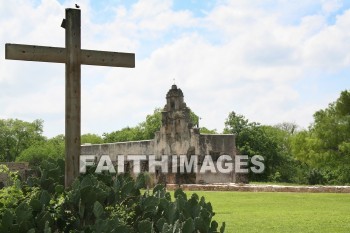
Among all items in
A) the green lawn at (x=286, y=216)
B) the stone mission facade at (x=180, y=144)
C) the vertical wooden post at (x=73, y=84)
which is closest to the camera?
the vertical wooden post at (x=73, y=84)

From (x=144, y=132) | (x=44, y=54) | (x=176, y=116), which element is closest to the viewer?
(x=44, y=54)

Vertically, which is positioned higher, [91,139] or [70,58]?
[91,139]

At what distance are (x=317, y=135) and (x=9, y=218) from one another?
24743 millimetres

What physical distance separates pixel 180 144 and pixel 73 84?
26.2 m

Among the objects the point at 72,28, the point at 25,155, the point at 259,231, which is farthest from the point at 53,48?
the point at 25,155

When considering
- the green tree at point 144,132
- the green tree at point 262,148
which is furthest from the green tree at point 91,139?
the green tree at point 262,148

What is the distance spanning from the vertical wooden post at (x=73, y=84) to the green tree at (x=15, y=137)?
190 feet

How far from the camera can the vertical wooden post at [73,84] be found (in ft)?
16.8

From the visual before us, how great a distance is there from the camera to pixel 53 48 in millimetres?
5230

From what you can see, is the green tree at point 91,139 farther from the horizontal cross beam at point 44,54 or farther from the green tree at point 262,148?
the horizontal cross beam at point 44,54

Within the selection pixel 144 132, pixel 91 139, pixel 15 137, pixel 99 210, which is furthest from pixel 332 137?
pixel 91 139

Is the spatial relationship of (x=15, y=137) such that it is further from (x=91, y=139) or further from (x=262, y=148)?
(x=262, y=148)

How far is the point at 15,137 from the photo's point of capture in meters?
63.0

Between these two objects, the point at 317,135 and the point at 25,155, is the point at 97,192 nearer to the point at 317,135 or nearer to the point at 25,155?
the point at 317,135
